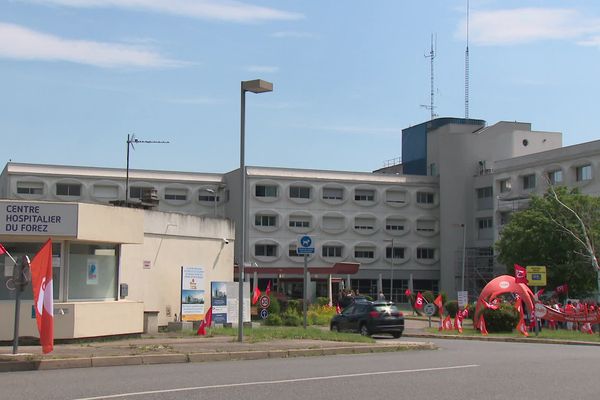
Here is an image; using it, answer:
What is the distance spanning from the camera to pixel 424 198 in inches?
3553

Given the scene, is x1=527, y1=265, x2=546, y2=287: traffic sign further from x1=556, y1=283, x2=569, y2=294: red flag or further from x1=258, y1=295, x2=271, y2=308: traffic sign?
x1=556, y1=283, x2=569, y2=294: red flag

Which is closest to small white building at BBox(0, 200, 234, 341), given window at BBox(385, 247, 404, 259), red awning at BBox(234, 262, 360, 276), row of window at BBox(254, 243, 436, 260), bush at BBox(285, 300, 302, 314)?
bush at BBox(285, 300, 302, 314)

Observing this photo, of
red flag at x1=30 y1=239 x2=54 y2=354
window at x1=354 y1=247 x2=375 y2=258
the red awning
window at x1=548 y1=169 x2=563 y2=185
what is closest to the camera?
red flag at x1=30 y1=239 x2=54 y2=354

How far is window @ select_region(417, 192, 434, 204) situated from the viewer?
8993cm

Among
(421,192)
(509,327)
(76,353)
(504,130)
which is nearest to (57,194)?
(421,192)

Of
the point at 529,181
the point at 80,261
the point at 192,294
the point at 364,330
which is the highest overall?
the point at 529,181

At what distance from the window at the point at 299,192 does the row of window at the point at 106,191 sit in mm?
7731

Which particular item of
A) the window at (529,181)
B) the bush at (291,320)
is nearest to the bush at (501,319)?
the bush at (291,320)

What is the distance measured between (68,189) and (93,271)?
61.9 metres

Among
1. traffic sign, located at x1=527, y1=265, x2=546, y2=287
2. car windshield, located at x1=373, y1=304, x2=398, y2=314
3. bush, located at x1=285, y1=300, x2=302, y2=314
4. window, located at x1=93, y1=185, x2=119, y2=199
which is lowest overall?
bush, located at x1=285, y1=300, x2=302, y2=314

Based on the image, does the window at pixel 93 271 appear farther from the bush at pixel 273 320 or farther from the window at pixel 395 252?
the window at pixel 395 252

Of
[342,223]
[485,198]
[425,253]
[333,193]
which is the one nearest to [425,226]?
[425,253]

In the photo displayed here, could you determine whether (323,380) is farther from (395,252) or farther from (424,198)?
(424,198)

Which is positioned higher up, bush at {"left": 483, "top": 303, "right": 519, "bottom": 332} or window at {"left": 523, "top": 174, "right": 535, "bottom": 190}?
window at {"left": 523, "top": 174, "right": 535, "bottom": 190}
